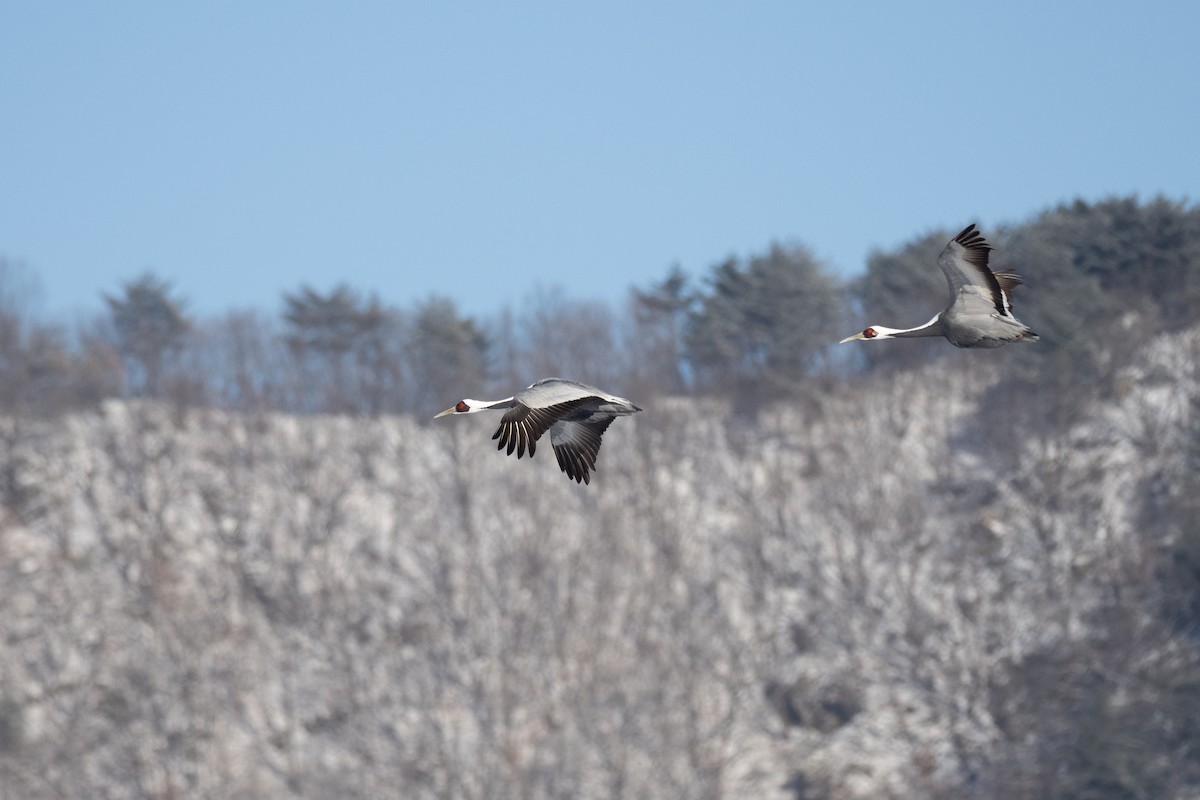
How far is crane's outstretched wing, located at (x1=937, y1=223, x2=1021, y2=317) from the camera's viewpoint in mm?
14836

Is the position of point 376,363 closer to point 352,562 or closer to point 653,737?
point 352,562

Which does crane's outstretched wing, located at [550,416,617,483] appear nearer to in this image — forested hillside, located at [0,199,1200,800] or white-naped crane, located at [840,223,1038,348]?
white-naped crane, located at [840,223,1038,348]

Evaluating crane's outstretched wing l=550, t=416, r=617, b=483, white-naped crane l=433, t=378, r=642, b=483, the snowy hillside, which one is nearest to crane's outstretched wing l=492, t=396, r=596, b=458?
white-naped crane l=433, t=378, r=642, b=483

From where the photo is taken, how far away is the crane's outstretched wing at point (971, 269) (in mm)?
14836

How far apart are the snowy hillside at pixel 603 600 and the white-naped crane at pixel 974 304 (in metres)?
30.2

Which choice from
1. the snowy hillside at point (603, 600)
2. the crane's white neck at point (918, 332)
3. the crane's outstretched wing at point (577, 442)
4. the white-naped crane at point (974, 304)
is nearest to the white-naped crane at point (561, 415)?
the crane's outstretched wing at point (577, 442)

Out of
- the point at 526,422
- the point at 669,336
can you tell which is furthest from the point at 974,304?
the point at 669,336

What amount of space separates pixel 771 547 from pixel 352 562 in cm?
1308

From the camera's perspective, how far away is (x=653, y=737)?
4653 cm

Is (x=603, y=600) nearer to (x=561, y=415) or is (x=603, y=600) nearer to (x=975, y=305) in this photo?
(x=975, y=305)

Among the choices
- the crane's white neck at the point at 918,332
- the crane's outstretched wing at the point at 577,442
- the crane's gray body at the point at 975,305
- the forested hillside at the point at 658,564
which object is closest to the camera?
the crane's gray body at the point at 975,305

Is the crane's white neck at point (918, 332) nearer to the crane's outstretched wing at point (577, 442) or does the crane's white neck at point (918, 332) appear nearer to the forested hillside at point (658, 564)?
the crane's outstretched wing at point (577, 442)

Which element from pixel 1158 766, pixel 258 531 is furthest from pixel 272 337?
pixel 1158 766

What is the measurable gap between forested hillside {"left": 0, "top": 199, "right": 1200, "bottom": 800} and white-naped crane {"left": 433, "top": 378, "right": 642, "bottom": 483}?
29.3 meters
